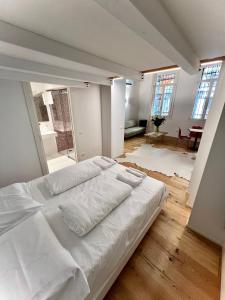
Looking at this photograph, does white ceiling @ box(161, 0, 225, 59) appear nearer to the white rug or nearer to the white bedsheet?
the white bedsheet

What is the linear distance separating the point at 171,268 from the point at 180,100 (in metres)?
5.72

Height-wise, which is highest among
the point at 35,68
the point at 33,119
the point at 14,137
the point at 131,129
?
the point at 35,68

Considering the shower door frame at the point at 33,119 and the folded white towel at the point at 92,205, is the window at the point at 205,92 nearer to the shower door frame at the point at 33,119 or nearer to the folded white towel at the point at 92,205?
the folded white towel at the point at 92,205

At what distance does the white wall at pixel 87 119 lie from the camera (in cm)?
331

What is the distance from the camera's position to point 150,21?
0.80 metres

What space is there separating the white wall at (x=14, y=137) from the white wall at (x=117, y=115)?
84.2 inches

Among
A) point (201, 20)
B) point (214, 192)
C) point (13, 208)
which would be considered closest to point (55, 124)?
point (13, 208)

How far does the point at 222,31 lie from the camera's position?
116 centimetres

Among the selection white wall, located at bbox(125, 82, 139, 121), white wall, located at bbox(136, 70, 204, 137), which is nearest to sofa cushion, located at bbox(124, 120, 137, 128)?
white wall, located at bbox(125, 82, 139, 121)

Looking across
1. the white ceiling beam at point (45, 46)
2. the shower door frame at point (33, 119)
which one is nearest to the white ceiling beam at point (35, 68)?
the shower door frame at point (33, 119)

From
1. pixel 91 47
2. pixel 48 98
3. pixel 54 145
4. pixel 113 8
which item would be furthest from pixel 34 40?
pixel 54 145

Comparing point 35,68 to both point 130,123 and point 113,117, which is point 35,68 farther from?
point 130,123

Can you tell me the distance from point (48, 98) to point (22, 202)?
139 inches

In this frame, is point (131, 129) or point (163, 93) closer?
point (163, 93)
